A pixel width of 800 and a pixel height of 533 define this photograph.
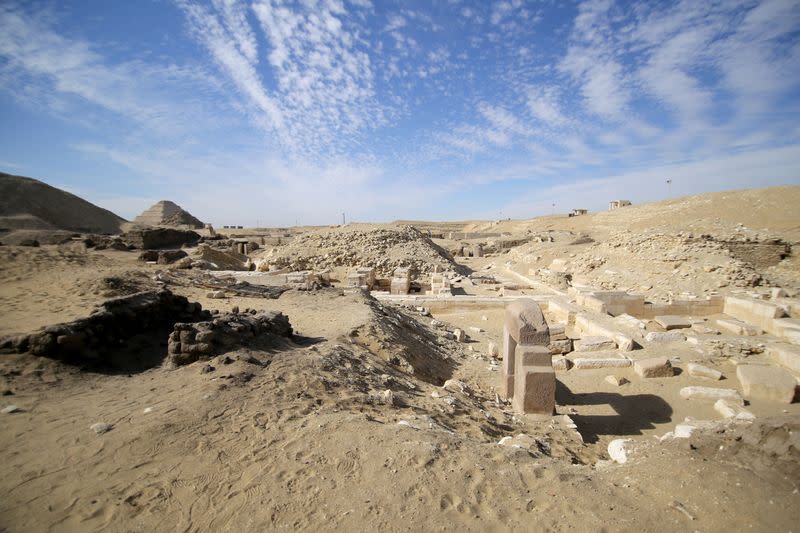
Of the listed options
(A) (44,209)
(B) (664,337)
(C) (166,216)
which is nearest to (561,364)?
(B) (664,337)

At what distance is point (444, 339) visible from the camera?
28.4 ft

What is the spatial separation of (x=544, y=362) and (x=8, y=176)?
153 feet

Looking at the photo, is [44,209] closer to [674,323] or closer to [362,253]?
[362,253]

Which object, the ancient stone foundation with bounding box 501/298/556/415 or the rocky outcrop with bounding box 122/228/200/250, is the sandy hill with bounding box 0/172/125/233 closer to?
the rocky outcrop with bounding box 122/228/200/250

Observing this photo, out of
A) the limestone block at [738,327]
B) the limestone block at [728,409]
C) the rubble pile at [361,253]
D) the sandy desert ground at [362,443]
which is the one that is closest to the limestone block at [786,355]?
the sandy desert ground at [362,443]

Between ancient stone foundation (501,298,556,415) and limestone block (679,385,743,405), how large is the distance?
2.34 m

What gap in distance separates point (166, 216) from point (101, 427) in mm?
48260

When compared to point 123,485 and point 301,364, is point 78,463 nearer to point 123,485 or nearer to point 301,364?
point 123,485

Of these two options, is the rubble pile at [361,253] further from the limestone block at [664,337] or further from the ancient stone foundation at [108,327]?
the ancient stone foundation at [108,327]

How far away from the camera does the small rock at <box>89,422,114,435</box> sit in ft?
10.4

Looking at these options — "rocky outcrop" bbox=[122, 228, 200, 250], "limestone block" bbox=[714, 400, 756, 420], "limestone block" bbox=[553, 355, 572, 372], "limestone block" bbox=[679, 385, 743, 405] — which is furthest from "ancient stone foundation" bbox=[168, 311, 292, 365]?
"rocky outcrop" bbox=[122, 228, 200, 250]

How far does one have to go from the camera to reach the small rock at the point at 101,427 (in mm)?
3156

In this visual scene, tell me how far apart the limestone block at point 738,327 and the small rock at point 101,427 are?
36.3 ft

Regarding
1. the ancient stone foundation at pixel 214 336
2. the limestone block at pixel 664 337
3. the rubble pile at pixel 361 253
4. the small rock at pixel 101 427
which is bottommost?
the limestone block at pixel 664 337
